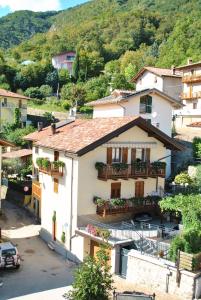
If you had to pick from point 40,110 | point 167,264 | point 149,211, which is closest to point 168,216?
point 149,211

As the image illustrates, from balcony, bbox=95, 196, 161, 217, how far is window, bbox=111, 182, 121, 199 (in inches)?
36.9

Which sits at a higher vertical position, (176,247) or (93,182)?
(93,182)


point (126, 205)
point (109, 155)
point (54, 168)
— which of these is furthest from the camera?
point (54, 168)

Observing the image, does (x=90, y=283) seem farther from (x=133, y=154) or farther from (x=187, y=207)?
(x=133, y=154)

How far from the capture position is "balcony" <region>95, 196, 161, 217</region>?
29531mm

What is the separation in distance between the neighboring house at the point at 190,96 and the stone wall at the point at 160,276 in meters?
32.1

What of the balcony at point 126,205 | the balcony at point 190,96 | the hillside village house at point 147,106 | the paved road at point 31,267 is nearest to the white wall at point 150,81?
the balcony at point 190,96

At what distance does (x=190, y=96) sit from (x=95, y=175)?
111 feet

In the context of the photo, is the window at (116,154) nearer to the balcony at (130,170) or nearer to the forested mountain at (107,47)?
the balcony at (130,170)

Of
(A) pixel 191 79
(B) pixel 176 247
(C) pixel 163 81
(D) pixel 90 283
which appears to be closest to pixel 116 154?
(B) pixel 176 247

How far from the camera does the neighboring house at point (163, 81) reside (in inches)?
2506

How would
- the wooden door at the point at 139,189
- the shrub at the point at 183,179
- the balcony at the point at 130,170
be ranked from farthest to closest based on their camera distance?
the shrub at the point at 183,179 < the wooden door at the point at 139,189 < the balcony at the point at 130,170

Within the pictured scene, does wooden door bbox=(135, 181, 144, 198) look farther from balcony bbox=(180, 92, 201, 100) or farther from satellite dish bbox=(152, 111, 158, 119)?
balcony bbox=(180, 92, 201, 100)

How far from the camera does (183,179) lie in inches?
1583
